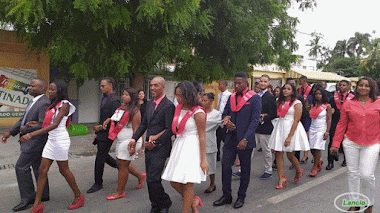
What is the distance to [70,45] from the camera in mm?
7902

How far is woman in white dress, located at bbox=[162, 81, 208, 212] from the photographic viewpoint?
11.7 ft

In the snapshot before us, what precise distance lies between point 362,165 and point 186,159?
212 centimetres

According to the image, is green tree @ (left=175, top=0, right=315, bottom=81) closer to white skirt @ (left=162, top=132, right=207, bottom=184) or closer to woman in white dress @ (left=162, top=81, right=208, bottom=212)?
woman in white dress @ (left=162, top=81, right=208, bottom=212)

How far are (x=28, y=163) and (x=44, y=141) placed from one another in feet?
1.14

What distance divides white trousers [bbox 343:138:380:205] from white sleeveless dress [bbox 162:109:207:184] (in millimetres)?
1845

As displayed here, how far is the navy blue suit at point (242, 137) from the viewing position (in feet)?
14.1

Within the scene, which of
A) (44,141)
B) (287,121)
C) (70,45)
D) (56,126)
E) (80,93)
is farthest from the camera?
(80,93)

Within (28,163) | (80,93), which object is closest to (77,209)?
(28,163)

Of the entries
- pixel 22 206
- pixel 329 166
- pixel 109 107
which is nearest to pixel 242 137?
pixel 109 107

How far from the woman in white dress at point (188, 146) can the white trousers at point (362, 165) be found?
1.83 metres

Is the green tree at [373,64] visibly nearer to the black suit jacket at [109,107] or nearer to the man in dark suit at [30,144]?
the black suit jacket at [109,107]

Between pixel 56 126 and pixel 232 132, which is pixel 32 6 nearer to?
pixel 56 126

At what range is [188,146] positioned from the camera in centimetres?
362

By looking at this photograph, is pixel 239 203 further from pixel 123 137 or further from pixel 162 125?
pixel 123 137
